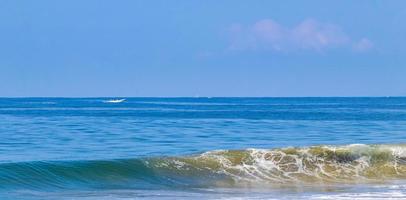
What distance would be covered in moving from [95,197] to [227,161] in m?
8.50

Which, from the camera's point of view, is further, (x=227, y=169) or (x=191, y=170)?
(x=227, y=169)

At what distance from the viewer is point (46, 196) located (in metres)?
19.5

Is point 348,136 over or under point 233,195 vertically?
over

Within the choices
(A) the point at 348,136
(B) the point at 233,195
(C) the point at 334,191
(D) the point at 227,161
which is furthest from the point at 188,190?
(A) the point at 348,136

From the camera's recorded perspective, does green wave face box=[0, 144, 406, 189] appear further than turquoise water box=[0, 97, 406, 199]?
Yes

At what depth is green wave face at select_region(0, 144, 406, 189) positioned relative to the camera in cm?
2295

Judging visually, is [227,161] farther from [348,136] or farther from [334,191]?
[348,136]

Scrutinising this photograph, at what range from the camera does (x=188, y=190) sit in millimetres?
21609

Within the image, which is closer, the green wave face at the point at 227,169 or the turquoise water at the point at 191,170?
the turquoise water at the point at 191,170

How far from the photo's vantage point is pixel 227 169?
85.3 ft

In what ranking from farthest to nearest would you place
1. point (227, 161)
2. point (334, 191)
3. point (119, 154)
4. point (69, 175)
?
point (119, 154) → point (227, 161) → point (69, 175) → point (334, 191)

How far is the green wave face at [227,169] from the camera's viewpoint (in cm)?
2295

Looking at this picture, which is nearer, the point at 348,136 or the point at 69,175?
the point at 69,175

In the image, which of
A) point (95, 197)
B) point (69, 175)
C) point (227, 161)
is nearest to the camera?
point (95, 197)
